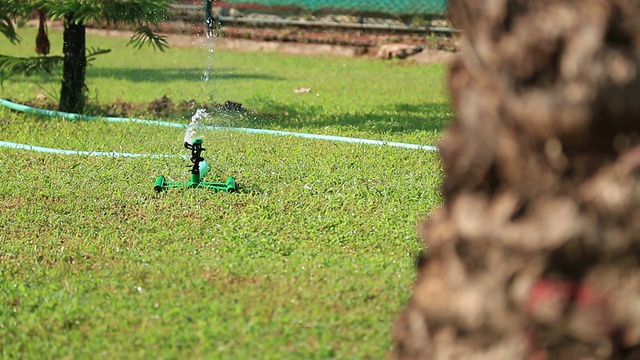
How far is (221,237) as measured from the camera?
5359mm

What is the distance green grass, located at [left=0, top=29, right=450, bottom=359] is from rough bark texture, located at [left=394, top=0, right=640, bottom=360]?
0.88 metres

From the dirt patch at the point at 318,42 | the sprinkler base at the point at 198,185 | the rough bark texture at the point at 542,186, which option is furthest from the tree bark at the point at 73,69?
the rough bark texture at the point at 542,186

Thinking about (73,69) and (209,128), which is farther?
(73,69)

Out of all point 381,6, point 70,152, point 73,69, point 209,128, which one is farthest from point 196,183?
point 381,6

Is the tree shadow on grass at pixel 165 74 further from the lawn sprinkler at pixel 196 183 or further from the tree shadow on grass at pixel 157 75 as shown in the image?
the lawn sprinkler at pixel 196 183

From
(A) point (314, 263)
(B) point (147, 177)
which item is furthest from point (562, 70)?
(B) point (147, 177)

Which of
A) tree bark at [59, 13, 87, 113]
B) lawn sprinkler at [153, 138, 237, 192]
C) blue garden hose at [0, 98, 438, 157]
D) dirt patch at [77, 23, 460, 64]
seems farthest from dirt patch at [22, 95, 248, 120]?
dirt patch at [77, 23, 460, 64]

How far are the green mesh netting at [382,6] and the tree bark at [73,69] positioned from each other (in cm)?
602

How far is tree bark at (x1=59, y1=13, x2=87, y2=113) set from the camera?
9.35 m

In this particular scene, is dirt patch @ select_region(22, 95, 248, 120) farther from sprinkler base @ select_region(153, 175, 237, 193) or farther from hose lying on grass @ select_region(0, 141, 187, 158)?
sprinkler base @ select_region(153, 175, 237, 193)

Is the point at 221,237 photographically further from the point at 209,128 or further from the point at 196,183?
the point at 209,128

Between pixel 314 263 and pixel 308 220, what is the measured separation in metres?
0.96

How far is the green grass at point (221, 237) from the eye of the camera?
12.6 ft

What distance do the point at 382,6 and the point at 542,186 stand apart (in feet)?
39.7
